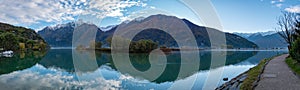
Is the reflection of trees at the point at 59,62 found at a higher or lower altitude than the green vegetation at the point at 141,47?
lower

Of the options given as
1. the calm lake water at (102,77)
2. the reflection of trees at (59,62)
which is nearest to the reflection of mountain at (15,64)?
the calm lake water at (102,77)

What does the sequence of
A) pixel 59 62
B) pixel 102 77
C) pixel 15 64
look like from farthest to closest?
1. pixel 59 62
2. pixel 15 64
3. pixel 102 77

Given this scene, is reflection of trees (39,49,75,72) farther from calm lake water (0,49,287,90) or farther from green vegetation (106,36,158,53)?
green vegetation (106,36,158,53)

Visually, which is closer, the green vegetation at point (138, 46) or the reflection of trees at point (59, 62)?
the reflection of trees at point (59, 62)

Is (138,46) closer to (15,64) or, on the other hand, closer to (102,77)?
(15,64)

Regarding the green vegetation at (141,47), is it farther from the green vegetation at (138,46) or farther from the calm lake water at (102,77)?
the calm lake water at (102,77)

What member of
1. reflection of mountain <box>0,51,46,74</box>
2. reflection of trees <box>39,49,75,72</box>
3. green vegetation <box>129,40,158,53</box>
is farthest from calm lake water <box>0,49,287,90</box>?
green vegetation <box>129,40,158,53</box>

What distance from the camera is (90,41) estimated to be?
87250 millimetres

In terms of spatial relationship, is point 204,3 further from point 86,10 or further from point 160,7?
Result: point 86,10

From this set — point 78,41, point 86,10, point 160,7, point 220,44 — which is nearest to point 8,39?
point 78,41

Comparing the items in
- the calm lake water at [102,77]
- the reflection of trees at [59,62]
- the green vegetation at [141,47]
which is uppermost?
the green vegetation at [141,47]

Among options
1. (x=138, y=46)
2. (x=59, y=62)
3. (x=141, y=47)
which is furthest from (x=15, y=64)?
(x=141, y=47)

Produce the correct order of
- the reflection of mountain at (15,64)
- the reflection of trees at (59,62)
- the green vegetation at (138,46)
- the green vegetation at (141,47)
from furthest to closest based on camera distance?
the green vegetation at (138,46)
the green vegetation at (141,47)
the reflection of trees at (59,62)
the reflection of mountain at (15,64)

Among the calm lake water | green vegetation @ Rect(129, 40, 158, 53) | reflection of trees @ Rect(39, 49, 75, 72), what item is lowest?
the calm lake water
